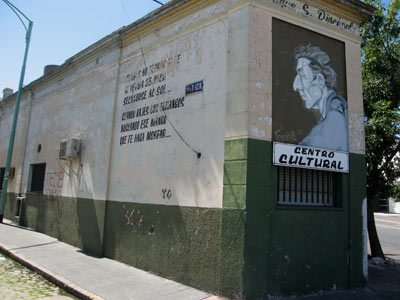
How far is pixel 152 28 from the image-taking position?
8180 mm

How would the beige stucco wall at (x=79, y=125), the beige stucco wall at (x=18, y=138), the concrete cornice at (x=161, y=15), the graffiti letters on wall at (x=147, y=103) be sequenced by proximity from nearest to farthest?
the concrete cornice at (x=161, y=15)
the graffiti letters on wall at (x=147, y=103)
the beige stucco wall at (x=79, y=125)
the beige stucco wall at (x=18, y=138)

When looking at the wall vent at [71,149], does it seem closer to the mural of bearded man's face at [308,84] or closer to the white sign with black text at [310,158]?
the white sign with black text at [310,158]

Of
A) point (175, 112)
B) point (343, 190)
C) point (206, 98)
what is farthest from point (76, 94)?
point (343, 190)

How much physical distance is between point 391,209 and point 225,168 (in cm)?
3448

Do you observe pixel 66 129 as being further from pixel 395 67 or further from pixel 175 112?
pixel 395 67

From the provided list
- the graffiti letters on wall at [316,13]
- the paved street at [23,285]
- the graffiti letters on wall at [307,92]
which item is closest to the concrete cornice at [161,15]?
the graffiti letters on wall at [316,13]

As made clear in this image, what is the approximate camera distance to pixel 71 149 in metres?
9.91

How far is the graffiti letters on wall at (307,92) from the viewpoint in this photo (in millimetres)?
6105

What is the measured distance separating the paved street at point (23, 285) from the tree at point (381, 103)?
7.95 metres

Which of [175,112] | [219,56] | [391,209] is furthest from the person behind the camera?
[391,209]

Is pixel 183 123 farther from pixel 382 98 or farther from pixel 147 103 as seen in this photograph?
pixel 382 98

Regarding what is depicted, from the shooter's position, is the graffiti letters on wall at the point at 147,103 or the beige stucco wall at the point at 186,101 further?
the graffiti letters on wall at the point at 147,103

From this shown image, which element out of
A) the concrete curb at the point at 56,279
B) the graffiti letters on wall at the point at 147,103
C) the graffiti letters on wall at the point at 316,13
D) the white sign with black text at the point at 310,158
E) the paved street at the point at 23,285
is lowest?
the paved street at the point at 23,285

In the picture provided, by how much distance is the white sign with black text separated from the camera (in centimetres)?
589
